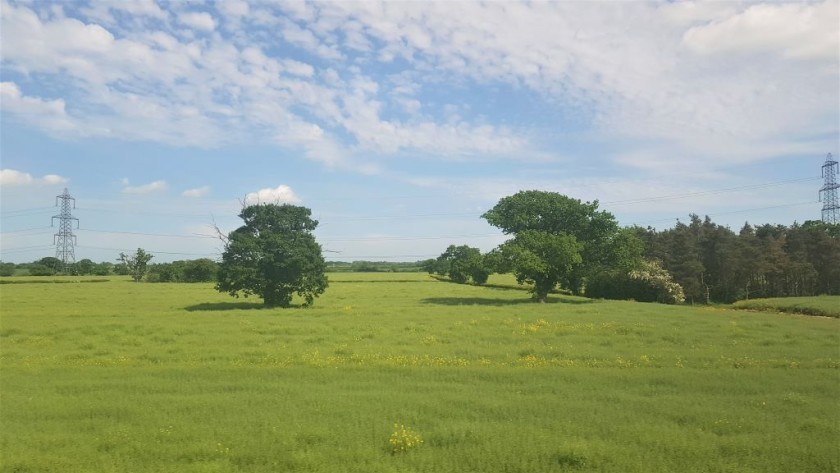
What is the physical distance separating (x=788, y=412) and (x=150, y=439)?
1261 centimetres

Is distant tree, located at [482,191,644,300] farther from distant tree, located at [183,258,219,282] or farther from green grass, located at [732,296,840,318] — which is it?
distant tree, located at [183,258,219,282]

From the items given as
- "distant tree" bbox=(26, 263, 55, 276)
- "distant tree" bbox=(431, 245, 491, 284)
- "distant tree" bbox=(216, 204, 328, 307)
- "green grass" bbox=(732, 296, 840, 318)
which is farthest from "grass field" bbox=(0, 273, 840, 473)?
"distant tree" bbox=(26, 263, 55, 276)

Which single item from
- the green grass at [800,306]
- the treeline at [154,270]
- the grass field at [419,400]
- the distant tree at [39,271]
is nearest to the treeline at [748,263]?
the green grass at [800,306]

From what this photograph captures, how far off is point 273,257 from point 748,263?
171 ft

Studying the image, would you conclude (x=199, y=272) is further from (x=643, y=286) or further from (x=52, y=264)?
(x=643, y=286)

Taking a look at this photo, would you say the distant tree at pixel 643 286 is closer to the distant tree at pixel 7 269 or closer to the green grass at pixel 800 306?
the green grass at pixel 800 306

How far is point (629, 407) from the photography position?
41.5ft

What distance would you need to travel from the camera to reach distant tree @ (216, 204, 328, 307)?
43156 millimetres

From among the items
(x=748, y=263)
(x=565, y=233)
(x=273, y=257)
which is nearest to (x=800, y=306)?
(x=565, y=233)

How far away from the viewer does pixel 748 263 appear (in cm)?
6488

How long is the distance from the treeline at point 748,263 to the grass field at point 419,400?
43.1m

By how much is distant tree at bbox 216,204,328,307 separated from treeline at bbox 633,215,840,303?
43.7 metres

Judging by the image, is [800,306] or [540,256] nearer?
[800,306]

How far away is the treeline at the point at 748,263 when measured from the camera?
216ft
